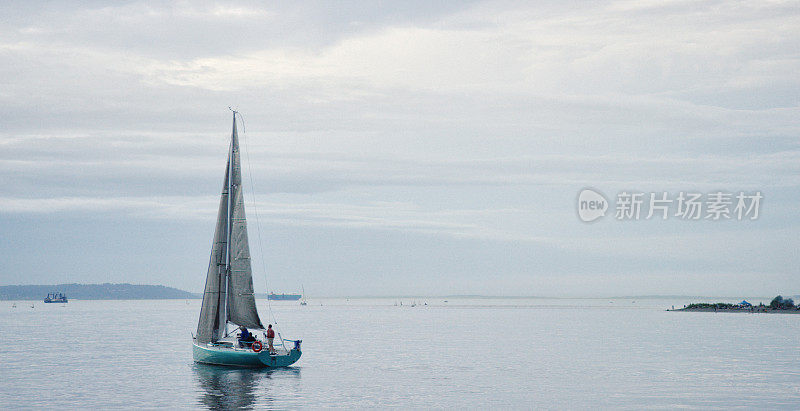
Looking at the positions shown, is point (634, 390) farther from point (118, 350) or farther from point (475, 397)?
point (118, 350)

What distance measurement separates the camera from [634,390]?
173 ft

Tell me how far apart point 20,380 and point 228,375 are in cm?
1453

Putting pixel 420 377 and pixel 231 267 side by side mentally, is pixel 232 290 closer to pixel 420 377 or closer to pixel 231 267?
pixel 231 267

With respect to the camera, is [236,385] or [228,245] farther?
[228,245]

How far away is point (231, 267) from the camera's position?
196 ft

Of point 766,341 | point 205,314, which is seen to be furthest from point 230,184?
point 766,341

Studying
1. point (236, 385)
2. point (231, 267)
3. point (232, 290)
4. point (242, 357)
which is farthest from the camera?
point (231, 267)

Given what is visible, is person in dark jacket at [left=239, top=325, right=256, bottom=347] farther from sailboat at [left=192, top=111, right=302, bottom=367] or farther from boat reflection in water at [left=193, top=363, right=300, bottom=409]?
boat reflection in water at [left=193, top=363, right=300, bottom=409]

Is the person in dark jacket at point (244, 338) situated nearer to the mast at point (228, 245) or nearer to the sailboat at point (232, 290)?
the sailboat at point (232, 290)

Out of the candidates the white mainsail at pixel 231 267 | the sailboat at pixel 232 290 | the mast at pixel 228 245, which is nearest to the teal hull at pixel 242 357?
the sailboat at pixel 232 290

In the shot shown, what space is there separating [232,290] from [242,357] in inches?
191

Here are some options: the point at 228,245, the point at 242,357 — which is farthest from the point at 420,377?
the point at 228,245

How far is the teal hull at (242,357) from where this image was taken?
192 feet

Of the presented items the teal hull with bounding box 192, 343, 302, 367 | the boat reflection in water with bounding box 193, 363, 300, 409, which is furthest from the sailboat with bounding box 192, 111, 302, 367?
the boat reflection in water with bounding box 193, 363, 300, 409
